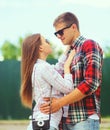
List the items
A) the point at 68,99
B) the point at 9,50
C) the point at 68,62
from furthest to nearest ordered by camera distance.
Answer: the point at 9,50
the point at 68,62
the point at 68,99

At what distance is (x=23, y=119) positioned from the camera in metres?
18.0

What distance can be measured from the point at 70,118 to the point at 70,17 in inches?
28.1

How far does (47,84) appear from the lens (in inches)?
155

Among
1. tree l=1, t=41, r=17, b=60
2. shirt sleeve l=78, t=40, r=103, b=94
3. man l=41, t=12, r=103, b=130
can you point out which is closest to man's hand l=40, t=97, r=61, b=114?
man l=41, t=12, r=103, b=130

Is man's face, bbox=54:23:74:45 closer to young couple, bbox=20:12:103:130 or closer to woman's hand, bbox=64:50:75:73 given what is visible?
young couple, bbox=20:12:103:130

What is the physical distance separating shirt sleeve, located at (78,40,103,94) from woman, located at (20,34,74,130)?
117 millimetres

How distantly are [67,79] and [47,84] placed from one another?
156 mm

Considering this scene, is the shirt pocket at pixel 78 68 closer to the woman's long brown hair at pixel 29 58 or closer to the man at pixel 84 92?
the man at pixel 84 92

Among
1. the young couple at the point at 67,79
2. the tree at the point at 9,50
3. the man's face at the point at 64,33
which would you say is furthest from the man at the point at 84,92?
the tree at the point at 9,50

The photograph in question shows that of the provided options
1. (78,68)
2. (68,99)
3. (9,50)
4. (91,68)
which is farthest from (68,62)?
(9,50)

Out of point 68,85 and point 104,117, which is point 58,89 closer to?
point 68,85

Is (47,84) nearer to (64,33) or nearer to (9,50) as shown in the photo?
(64,33)

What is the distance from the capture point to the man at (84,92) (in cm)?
379

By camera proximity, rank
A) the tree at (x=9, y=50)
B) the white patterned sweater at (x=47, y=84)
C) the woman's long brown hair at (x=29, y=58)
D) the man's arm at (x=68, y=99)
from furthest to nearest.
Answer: the tree at (x=9, y=50) < the woman's long brown hair at (x=29, y=58) < the white patterned sweater at (x=47, y=84) < the man's arm at (x=68, y=99)
